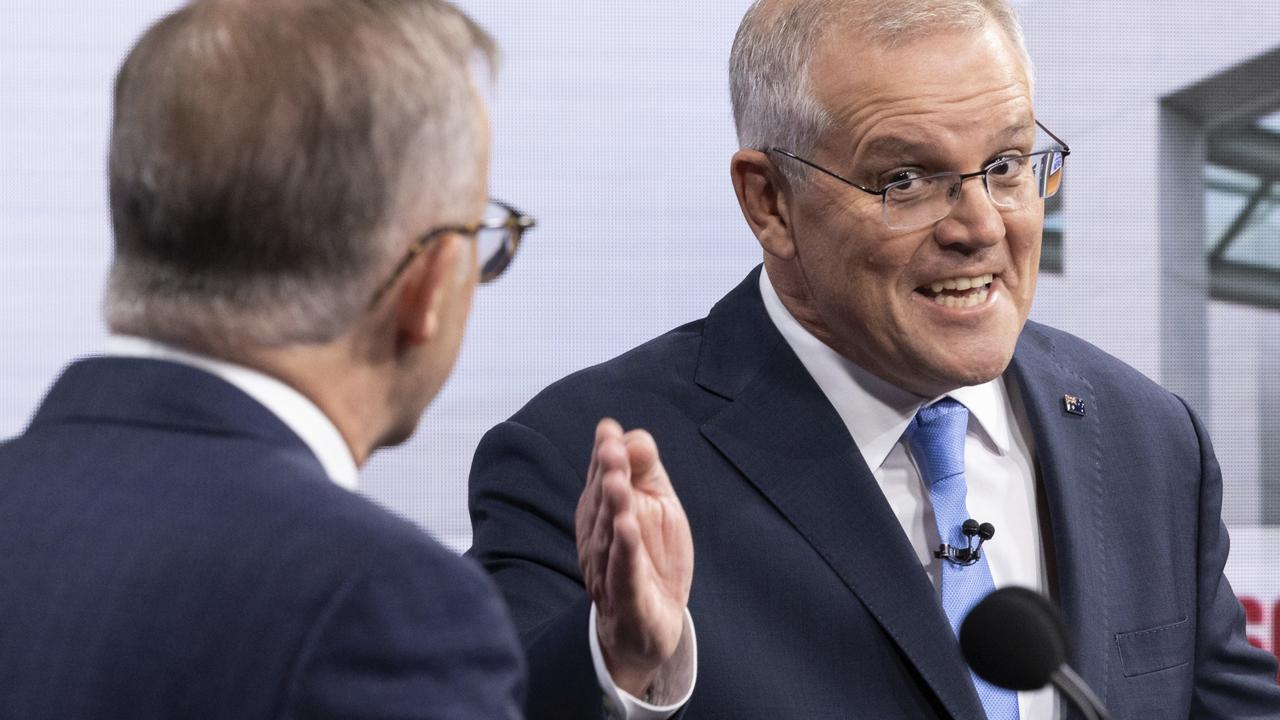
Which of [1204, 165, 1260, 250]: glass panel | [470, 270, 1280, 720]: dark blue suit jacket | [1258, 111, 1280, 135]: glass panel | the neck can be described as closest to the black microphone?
[470, 270, 1280, 720]: dark blue suit jacket

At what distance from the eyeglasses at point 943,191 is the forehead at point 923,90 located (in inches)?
1.6

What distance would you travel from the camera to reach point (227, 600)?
89cm

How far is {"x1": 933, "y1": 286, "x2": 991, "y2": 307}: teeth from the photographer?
73.5 inches

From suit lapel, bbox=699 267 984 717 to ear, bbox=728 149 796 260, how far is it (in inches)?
3.7

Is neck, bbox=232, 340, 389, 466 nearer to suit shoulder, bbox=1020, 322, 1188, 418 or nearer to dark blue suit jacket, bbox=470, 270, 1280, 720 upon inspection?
dark blue suit jacket, bbox=470, 270, 1280, 720

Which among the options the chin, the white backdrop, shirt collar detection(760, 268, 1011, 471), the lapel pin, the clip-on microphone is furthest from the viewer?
the white backdrop

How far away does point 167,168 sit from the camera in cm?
99

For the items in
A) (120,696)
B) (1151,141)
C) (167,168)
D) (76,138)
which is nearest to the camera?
(120,696)

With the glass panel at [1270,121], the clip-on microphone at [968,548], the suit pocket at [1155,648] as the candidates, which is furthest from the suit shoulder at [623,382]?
the glass panel at [1270,121]

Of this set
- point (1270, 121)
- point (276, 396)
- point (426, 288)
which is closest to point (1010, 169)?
point (426, 288)

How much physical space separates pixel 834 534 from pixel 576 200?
4.18 feet

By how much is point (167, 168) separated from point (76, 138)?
76.9 inches

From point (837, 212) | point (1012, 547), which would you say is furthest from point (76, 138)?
point (1012, 547)

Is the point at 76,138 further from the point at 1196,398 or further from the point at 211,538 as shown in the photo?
the point at 1196,398
